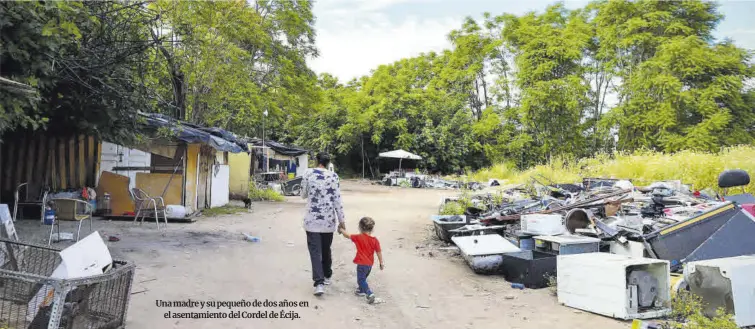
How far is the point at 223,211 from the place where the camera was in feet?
43.2

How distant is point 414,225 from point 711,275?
310 inches

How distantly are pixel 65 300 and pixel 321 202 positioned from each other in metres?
2.65

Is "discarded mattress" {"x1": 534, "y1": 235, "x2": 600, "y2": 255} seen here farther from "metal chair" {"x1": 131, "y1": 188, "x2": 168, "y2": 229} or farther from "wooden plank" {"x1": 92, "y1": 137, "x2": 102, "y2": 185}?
"wooden plank" {"x1": 92, "y1": 137, "x2": 102, "y2": 185}

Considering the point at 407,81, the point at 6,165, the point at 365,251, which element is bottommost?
the point at 365,251

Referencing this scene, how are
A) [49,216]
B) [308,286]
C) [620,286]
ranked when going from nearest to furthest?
[620,286] < [308,286] < [49,216]

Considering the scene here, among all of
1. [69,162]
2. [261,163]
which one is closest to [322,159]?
[69,162]

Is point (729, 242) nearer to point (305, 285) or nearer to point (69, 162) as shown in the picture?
point (305, 285)

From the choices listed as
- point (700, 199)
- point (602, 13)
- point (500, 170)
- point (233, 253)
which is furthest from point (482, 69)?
point (233, 253)

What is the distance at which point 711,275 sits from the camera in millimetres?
4434

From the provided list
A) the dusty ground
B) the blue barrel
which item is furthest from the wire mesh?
the blue barrel

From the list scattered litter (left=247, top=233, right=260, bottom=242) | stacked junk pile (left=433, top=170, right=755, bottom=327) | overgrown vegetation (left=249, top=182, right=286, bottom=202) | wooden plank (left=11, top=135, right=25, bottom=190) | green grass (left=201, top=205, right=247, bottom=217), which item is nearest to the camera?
stacked junk pile (left=433, top=170, right=755, bottom=327)

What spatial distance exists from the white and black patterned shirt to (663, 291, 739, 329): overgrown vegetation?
3.47 metres

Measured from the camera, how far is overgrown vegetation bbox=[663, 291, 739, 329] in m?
3.79

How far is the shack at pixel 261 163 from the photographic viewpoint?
1691cm
